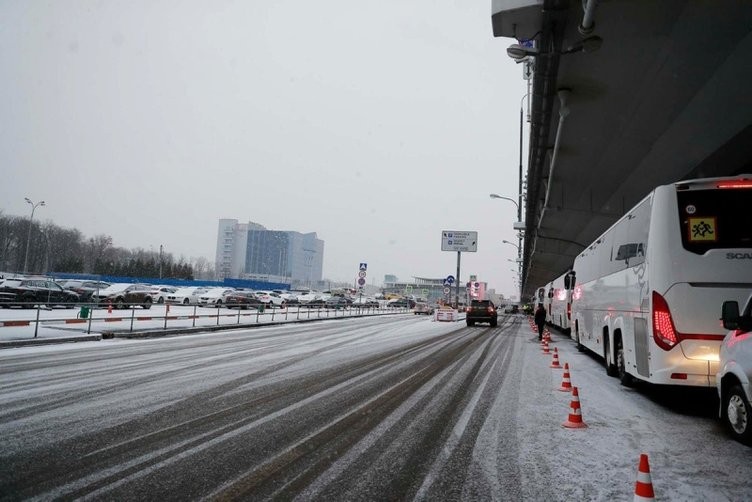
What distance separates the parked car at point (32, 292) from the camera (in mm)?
24625

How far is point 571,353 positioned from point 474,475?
45.8 feet

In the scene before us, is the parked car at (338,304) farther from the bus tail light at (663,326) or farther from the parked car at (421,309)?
the bus tail light at (663,326)

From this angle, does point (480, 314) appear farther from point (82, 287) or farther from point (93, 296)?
point (82, 287)

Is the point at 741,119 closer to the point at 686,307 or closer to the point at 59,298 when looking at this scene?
the point at 686,307

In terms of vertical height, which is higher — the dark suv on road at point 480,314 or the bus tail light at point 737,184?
the bus tail light at point 737,184

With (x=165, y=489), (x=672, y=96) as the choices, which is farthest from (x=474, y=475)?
(x=672, y=96)

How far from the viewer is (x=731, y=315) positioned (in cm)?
555

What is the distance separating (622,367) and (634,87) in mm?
6121

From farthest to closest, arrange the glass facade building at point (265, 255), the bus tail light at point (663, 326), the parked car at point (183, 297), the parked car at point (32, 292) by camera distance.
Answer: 1. the glass facade building at point (265, 255)
2. the parked car at point (183, 297)
3. the parked car at point (32, 292)
4. the bus tail light at point (663, 326)

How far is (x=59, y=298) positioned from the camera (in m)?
26.6

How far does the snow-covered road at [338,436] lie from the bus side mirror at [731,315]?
140cm

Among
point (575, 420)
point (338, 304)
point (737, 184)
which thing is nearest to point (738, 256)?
point (737, 184)

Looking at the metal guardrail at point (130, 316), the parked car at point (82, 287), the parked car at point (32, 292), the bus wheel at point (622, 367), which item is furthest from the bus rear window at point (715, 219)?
the parked car at point (82, 287)

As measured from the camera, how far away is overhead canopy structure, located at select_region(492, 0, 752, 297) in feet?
27.8
